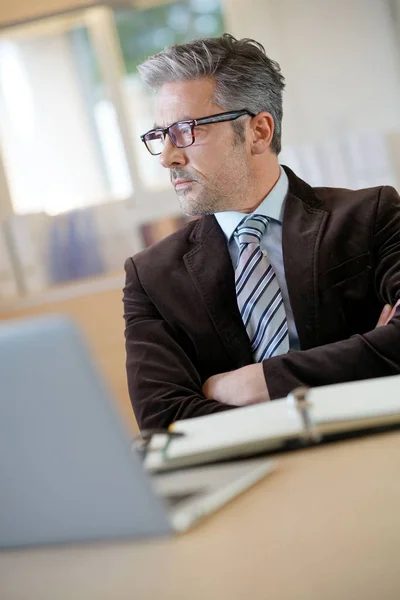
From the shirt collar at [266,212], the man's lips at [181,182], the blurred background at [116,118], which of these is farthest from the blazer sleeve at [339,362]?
the blurred background at [116,118]

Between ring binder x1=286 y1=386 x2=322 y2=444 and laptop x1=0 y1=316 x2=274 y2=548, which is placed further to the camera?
ring binder x1=286 y1=386 x2=322 y2=444

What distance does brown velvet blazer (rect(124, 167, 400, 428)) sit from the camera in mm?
1889

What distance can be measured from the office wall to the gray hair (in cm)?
187

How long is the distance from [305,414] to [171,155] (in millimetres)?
1079

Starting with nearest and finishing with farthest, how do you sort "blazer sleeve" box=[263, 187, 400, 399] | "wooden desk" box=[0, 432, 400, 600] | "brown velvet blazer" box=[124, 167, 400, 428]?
"wooden desk" box=[0, 432, 400, 600]
"blazer sleeve" box=[263, 187, 400, 399]
"brown velvet blazer" box=[124, 167, 400, 428]

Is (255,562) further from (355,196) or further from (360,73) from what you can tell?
(360,73)

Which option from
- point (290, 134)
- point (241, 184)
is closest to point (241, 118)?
point (241, 184)

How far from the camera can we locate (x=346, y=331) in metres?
1.94

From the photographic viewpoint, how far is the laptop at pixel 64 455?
712 mm

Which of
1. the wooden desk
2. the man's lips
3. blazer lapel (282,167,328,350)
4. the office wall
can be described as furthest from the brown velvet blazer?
the office wall

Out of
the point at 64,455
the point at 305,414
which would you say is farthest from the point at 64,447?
the point at 305,414

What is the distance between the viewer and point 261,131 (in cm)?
207

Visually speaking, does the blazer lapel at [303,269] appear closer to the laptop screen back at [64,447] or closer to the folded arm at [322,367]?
the folded arm at [322,367]

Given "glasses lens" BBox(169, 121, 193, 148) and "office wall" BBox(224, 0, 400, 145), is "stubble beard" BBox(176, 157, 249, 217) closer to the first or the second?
"glasses lens" BBox(169, 121, 193, 148)
